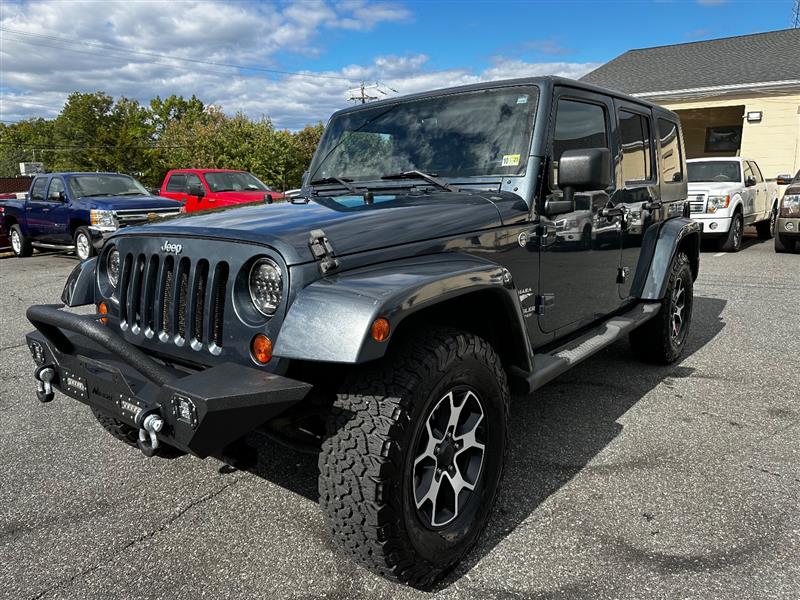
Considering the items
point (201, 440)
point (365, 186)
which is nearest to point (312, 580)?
point (201, 440)

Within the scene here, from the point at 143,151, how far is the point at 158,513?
6177cm

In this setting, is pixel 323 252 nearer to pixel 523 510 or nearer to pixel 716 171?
pixel 523 510

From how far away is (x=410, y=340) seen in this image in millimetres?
2229

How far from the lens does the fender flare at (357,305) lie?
190 cm

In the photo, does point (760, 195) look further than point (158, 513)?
Yes

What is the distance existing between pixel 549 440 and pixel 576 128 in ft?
5.77

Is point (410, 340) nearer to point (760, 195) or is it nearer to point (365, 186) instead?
point (365, 186)

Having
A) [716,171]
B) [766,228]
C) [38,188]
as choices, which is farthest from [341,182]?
[766,228]

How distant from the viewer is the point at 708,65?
19.8 metres

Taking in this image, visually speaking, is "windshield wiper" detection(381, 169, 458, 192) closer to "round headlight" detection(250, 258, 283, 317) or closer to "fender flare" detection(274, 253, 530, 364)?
"fender flare" detection(274, 253, 530, 364)

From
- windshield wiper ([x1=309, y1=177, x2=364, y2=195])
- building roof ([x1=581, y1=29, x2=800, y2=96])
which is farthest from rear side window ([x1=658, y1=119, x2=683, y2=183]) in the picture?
building roof ([x1=581, y1=29, x2=800, y2=96])

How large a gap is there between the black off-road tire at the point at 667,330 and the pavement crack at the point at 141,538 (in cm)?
311

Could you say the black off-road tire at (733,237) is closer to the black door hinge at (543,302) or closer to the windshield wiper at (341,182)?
the black door hinge at (543,302)

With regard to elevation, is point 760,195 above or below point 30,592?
above
